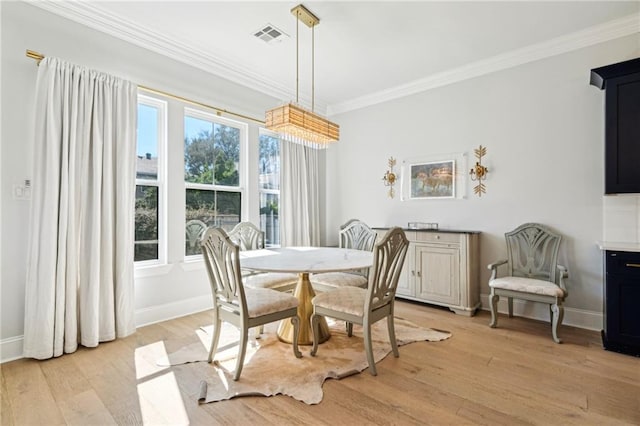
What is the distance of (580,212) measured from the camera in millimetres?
3146

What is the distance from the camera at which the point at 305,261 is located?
2.52m

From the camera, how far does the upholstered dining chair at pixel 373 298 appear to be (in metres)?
2.18

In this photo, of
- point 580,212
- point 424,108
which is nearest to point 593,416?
point 580,212

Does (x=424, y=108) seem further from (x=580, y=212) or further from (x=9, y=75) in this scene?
(x=9, y=75)

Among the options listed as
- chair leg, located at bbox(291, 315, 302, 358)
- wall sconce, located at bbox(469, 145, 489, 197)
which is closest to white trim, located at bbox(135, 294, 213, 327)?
chair leg, located at bbox(291, 315, 302, 358)

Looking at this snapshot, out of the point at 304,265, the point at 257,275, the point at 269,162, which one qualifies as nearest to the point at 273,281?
the point at 257,275

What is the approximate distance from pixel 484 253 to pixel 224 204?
3250mm

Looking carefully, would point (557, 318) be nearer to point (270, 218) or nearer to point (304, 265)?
point (304, 265)

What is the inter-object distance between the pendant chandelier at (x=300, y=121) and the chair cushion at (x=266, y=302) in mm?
1411

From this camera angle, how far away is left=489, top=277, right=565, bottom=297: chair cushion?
2816mm

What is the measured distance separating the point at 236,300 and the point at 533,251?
3.10 metres

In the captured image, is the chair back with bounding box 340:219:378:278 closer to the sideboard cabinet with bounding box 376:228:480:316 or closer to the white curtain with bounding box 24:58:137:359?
the sideboard cabinet with bounding box 376:228:480:316

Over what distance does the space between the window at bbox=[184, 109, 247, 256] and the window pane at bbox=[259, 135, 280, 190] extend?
1.17 feet

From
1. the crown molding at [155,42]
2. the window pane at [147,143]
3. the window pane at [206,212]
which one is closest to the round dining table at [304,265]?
the window pane at [206,212]
